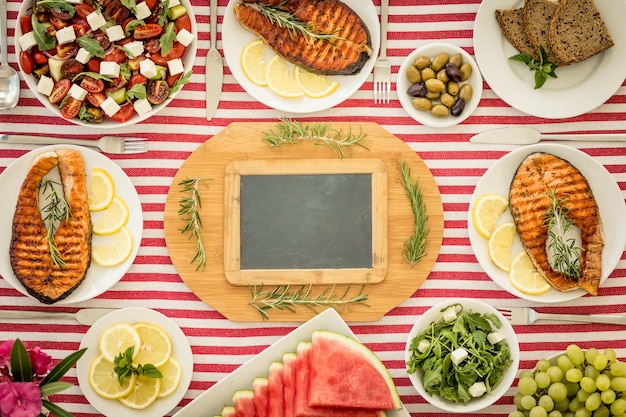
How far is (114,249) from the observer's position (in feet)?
8.77

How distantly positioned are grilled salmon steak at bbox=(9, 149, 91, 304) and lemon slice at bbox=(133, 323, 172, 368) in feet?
1.07

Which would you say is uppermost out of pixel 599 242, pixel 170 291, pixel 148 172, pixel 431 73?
pixel 431 73

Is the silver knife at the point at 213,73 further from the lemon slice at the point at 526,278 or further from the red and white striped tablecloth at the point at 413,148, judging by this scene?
the lemon slice at the point at 526,278

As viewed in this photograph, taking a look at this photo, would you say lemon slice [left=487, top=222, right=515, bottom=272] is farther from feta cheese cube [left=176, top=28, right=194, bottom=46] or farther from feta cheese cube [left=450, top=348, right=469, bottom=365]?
feta cheese cube [left=176, top=28, right=194, bottom=46]

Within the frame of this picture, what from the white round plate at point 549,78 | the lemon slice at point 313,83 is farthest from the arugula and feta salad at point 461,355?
the lemon slice at point 313,83

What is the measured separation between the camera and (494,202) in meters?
2.66

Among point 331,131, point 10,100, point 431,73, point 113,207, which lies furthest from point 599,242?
point 10,100

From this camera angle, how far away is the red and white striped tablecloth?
2701mm

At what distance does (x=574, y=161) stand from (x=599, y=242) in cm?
32

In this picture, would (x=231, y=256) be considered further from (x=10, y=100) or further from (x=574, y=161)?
(x=574, y=161)

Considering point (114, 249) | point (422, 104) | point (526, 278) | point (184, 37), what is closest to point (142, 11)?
point (184, 37)

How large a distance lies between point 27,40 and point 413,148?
1.48 metres

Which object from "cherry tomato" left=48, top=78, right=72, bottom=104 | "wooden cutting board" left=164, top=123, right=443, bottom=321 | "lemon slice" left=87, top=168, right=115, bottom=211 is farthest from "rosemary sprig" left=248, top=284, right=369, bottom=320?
"cherry tomato" left=48, top=78, right=72, bottom=104

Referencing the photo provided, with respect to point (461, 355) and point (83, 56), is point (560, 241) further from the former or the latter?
point (83, 56)
